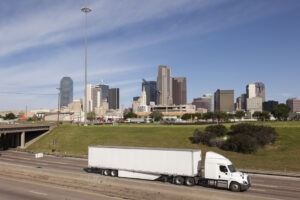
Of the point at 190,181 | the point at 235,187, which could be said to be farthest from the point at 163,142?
the point at 235,187

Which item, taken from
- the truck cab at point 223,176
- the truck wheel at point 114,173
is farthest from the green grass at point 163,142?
the truck wheel at point 114,173

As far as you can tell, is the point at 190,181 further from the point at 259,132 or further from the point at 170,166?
the point at 259,132

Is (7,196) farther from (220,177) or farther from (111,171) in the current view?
(220,177)

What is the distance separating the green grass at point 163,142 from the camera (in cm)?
4839

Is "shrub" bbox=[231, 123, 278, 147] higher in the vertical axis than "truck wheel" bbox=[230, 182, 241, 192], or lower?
higher

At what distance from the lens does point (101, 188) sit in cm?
2480

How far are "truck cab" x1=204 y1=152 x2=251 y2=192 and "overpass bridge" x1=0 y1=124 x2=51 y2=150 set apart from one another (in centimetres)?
5673

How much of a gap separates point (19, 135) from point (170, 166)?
194ft

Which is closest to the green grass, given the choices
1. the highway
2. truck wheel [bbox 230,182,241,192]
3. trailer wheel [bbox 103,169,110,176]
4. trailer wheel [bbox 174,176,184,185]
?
the highway

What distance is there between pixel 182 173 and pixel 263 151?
30520 millimetres

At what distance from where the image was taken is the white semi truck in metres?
29.6

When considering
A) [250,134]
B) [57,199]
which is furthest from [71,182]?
[250,134]

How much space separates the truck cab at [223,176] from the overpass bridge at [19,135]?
2233 inches

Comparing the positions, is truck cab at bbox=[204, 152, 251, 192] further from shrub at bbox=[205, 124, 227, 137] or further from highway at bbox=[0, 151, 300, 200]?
shrub at bbox=[205, 124, 227, 137]
